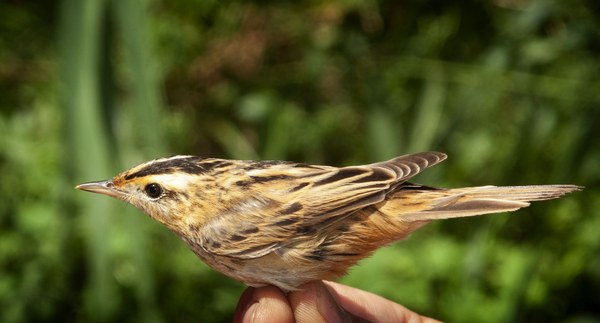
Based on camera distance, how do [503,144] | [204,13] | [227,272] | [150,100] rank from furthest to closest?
1. [204,13]
2. [503,144]
3. [150,100]
4. [227,272]

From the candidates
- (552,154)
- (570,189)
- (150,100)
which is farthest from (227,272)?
(552,154)

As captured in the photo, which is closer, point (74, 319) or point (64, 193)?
point (64, 193)

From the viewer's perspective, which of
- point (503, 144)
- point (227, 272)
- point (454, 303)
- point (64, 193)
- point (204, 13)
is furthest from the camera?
point (204, 13)

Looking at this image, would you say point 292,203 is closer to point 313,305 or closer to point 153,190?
point 313,305

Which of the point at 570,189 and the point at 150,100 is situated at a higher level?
the point at 150,100

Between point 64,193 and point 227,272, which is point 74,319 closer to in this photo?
point 64,193

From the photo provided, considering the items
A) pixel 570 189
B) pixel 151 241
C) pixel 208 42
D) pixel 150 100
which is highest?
pixel 208 42

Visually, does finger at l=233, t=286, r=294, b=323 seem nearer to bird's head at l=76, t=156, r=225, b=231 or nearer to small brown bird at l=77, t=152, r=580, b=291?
small brown bird at l=77, t=152, r=580, b=291
